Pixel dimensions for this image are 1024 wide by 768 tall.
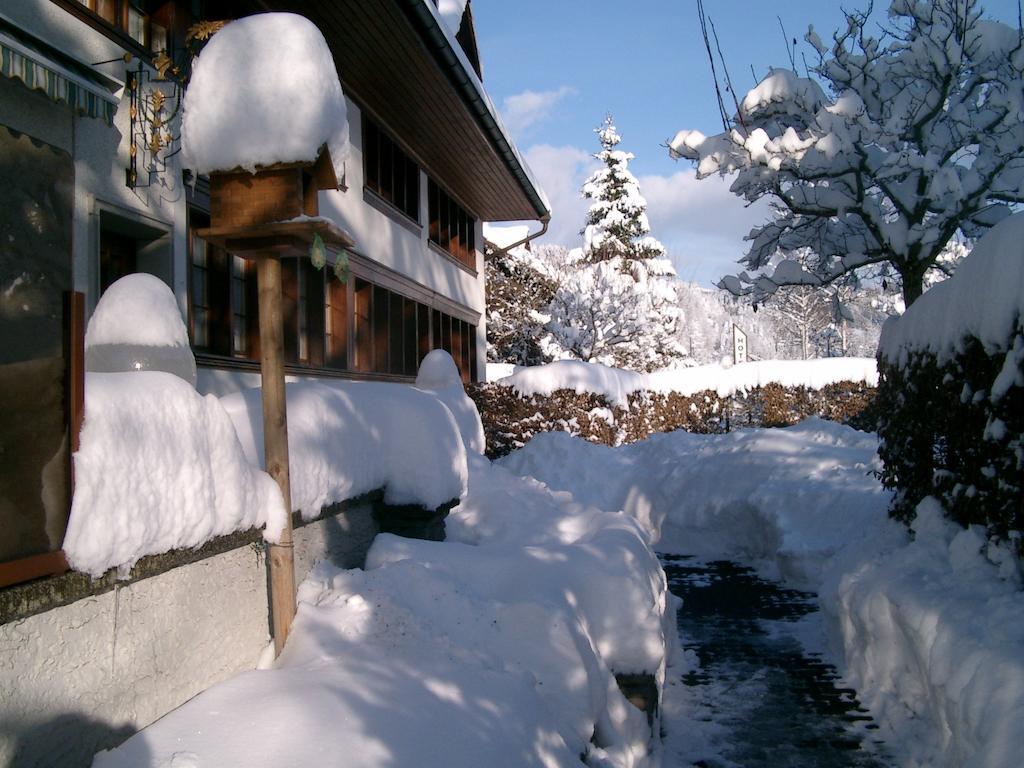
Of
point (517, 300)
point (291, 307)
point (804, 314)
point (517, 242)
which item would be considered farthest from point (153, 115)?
point (804, 314)

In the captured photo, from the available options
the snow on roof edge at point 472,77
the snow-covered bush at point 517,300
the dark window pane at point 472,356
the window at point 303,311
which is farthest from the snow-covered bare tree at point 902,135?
the snow-covered bush at point 517,300

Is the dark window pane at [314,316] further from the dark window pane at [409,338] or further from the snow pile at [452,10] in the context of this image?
the snow pile at [452,10]

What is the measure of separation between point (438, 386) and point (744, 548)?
4628mm

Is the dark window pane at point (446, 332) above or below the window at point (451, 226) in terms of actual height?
below

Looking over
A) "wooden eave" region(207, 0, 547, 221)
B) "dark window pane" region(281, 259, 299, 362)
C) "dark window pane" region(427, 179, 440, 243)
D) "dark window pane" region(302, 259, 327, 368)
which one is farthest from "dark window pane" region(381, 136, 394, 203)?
"dark window pane" region(281, 259, 299, 362)

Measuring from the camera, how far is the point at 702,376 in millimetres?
19766

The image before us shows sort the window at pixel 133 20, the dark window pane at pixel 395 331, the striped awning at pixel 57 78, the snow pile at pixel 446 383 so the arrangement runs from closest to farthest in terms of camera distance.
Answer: the striped awning at pixel 57 78, the window at pixel 133 20, the snow pile at pixel 446 383, the dark window pane at pixel 395 331

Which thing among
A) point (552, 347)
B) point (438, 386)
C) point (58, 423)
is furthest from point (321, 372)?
point (552, 347)

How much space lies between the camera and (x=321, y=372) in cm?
969

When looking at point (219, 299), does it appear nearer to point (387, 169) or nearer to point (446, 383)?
point (446, 383)

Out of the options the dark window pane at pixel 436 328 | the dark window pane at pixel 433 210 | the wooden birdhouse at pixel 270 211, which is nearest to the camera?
the wooden birdhouse at pixel 270 211

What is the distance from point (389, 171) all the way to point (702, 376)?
1008 cm

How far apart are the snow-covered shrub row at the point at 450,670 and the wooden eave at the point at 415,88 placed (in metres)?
5.43

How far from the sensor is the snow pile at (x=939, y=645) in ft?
12.2
